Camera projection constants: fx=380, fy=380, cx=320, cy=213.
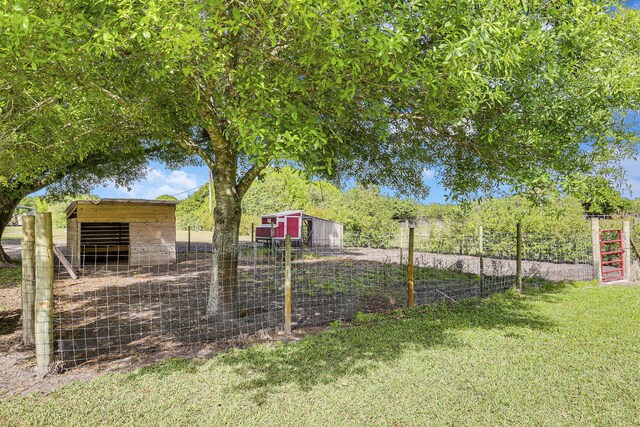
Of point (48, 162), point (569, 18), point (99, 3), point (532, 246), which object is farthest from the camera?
point (532, 246)

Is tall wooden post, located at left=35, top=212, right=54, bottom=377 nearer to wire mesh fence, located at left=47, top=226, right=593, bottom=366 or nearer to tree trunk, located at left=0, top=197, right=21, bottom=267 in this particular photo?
wire mesh fence, located at left=47, top=226, right=593, bottom=366

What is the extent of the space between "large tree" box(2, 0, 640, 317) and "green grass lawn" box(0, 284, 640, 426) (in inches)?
79.6

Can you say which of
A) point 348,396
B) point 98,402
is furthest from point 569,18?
point 98,402

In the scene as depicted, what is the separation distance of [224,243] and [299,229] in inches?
660

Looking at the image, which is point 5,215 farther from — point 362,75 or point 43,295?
point 362,75

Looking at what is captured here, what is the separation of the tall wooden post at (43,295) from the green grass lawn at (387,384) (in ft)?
2.00

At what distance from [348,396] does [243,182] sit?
403 centimetres

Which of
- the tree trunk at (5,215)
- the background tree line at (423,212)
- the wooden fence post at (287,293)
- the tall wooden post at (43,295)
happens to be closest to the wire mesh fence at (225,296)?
the wooden fence post at (287,293)

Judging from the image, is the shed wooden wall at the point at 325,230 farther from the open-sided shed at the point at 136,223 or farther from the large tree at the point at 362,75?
the large tree at the point at 362,75

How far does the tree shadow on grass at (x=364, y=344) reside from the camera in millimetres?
3814

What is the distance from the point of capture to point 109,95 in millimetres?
5051

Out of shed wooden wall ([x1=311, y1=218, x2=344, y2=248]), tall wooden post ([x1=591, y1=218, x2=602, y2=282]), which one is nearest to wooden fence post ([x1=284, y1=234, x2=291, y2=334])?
tall wooden post ([x1=591, y1=218, x2=602, y2=282])

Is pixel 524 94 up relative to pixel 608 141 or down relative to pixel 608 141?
up

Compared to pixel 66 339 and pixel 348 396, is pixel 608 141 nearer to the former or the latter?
pixel 348 396
